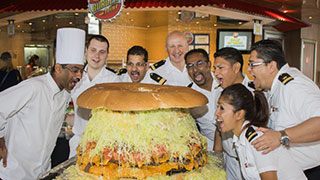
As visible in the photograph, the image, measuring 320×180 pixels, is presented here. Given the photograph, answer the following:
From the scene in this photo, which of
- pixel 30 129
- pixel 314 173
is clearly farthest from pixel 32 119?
pixel 314 173

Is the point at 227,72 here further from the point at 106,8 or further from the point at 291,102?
the point at 106,8

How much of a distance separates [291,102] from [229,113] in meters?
→ 0.60

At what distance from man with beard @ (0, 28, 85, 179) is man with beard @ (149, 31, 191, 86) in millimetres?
1715

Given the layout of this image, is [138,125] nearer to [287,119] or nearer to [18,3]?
[287,119]

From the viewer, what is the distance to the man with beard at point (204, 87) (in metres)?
3.27

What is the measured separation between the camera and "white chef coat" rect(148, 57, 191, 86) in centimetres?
417

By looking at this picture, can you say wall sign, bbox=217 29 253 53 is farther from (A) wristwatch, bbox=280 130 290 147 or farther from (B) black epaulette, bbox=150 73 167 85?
(A) wristwatch, bbox=280 130 290 147

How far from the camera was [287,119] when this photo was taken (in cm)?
228

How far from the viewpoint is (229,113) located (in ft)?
6.56

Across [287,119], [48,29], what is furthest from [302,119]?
[48,29]

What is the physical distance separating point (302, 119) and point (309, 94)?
0.68 feet

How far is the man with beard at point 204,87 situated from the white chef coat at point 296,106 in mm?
928

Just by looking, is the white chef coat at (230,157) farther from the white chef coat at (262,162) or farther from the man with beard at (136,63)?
the man with beard at (136,63)

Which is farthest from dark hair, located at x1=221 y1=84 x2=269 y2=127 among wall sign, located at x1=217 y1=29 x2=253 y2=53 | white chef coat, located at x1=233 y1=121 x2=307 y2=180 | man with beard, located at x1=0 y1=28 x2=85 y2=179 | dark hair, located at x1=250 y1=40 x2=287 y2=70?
wall sign, located at x1=217 y1=29 x2=253 y2=53
